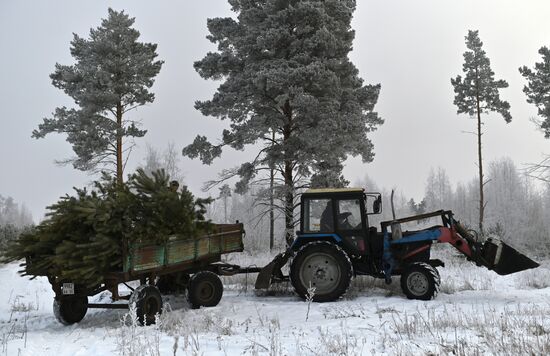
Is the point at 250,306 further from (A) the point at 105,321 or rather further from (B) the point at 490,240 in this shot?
(B) the point at 490,240

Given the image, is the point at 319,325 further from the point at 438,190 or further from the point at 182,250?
the point at 438,190

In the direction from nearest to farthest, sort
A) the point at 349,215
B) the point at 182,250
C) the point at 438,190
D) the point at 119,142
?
the point at 182,250 → the point at 349,215 → the point at 119,142 → the point at 438,190

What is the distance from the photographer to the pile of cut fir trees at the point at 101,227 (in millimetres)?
6711

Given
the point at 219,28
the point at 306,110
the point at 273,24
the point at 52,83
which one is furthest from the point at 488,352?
the point at 52,83

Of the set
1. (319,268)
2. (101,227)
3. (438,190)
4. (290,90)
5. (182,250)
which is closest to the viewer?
(101,227)

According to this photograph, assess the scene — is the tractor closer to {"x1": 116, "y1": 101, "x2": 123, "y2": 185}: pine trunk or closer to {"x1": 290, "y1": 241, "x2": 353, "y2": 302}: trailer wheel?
{"x1": 290, "y1": 241, "x2": 353, "y2": 302}: trailer wheel

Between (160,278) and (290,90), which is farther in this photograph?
(290,90)

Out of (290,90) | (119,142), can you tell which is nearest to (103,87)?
(119,142)

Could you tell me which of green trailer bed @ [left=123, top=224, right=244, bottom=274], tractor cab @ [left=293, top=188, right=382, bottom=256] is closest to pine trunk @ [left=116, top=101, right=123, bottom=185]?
green trailer bed @ [left=123, top=224, right=244, bottom=274]

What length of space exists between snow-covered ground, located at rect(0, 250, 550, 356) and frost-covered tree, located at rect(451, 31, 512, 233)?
56.9 feet

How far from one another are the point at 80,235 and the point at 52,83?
59.9ft

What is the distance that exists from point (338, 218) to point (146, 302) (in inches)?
163

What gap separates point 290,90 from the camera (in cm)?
1620

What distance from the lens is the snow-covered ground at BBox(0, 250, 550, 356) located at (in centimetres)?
448
